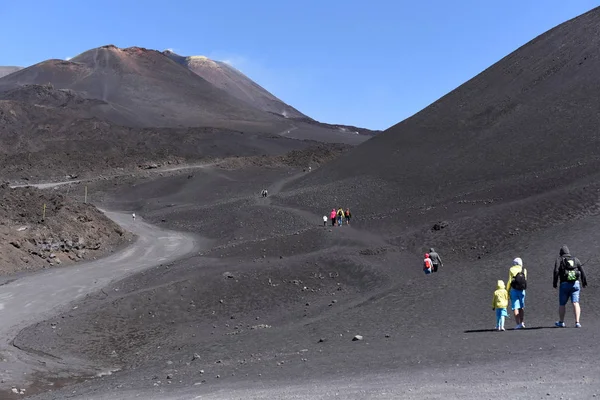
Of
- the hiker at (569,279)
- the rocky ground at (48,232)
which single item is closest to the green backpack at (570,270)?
the hiker at (569,279)

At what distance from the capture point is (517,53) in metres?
59.8

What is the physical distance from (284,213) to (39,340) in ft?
91.4

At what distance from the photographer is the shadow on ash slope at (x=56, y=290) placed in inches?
648

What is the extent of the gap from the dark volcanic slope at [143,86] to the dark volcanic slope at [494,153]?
82504 mm

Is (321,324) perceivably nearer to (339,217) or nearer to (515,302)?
(515,302)

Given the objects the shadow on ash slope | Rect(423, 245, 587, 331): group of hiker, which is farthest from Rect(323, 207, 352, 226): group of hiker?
Rect(423, 245, 587, 331): group of hiker

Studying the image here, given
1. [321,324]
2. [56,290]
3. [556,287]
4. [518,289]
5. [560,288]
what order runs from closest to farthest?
[556,287], [560,288], [518,289], [321,324], [56,290]

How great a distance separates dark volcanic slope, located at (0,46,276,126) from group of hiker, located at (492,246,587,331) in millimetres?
119164

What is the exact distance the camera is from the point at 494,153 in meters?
43.8

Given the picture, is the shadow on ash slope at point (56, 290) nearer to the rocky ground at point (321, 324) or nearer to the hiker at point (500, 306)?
the rocky ground at point (321, 324)

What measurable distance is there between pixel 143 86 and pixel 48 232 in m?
136

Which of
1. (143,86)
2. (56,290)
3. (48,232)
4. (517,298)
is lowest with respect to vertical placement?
(56,290)

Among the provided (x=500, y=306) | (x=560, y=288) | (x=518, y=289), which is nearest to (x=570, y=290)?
(x=560, y=288)

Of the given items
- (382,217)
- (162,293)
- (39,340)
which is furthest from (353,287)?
(382,217)
